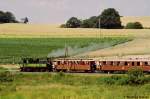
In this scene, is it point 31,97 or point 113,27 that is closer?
point 31,97

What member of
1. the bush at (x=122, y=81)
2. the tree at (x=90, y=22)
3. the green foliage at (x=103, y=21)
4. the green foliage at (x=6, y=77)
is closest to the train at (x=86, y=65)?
the green foliage at (x=6, y=77)

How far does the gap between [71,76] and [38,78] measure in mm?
3704

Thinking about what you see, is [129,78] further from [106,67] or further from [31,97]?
[31,97]

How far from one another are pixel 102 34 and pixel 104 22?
35577 mm

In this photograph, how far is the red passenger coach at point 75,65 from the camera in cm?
7562

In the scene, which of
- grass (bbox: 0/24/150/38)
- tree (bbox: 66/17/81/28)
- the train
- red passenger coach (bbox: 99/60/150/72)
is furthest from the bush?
tree (bbox: 66/17/81/28)

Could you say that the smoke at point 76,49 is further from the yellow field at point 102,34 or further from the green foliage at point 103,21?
the green foliage at point 103,21

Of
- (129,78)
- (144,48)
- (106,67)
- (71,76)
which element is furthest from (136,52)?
(129,78)

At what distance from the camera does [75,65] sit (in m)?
76.5

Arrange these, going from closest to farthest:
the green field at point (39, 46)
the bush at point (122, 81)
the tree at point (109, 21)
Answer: the bush at point (122, 81) → the green field at point (39, 46) → the tree at point (109, 21)

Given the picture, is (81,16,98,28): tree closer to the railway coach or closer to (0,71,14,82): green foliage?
the railway coach

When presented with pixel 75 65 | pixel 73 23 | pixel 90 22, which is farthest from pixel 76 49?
pixel 73 23

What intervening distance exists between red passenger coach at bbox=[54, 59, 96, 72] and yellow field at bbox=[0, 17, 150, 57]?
15353 mm

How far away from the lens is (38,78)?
6688 centimetres
